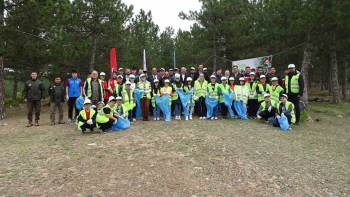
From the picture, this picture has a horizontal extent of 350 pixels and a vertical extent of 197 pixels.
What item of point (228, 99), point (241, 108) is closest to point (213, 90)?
point (228, 99)

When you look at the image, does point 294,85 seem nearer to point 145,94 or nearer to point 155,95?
point 155,95

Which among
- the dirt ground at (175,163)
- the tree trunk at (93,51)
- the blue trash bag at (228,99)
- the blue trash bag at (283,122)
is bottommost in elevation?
the dirt ground at (175,163)

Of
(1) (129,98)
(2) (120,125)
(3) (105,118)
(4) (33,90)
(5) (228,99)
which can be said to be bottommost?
(2) (120,125)

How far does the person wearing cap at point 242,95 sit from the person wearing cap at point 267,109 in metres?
0.65

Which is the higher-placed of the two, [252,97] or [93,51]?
[93,51]

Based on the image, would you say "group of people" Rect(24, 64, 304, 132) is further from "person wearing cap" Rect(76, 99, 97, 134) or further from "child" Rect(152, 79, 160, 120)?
"person wearing cap" Rect(76, 99, 97, 134)

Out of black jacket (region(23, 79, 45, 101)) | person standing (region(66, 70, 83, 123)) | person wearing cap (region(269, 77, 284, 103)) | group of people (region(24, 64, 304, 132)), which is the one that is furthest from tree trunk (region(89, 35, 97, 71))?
person wearing cap (region(269, 77, 284, 103))

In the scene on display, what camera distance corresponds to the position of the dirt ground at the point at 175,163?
22.2 feet

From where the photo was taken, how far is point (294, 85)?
503 inches

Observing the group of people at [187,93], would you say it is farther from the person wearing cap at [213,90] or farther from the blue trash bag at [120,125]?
the blue trash bag at [120,125]

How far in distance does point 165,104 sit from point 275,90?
3928 mm

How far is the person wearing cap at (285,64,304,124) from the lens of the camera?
1271cm

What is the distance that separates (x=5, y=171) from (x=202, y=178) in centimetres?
397

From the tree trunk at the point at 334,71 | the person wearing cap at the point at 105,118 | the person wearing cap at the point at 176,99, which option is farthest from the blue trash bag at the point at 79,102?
the tree trunk at the point at 334,71
